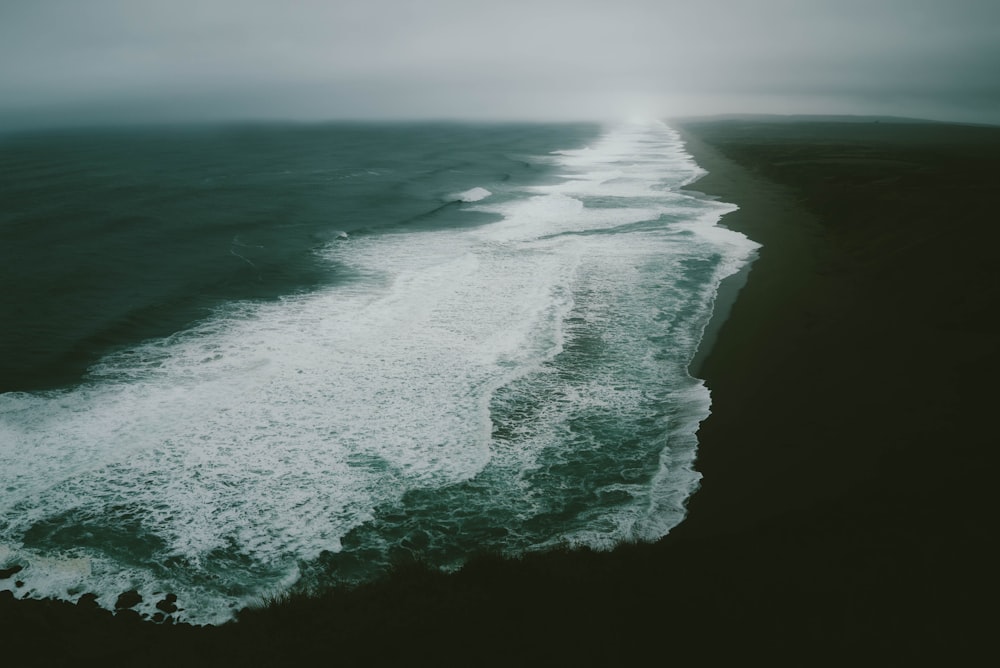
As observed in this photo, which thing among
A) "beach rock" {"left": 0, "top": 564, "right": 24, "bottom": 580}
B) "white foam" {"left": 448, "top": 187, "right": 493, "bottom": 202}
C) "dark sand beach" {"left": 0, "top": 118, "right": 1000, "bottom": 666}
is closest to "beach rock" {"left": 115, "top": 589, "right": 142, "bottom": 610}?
"dark sand beach" {"left": 0, "top": 118, "right": 1000, "bottom": 666}

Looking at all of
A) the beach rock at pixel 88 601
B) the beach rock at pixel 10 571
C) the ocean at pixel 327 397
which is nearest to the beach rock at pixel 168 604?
the ocean at pixel 327 397

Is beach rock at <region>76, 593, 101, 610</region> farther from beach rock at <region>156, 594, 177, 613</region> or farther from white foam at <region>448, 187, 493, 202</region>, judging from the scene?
white foam at <region>448, 187, 493, 202</region>

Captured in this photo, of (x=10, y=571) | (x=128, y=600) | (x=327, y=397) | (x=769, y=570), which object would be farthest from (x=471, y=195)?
(x=769, y=570)

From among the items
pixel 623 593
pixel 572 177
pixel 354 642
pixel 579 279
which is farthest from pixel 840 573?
pixel 572 177

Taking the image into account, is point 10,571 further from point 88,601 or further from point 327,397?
point 327,397

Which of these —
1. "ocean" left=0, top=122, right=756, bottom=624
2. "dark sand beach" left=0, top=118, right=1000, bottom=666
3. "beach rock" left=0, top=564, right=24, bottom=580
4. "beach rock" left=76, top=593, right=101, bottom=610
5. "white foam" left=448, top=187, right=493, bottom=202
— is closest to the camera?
"dark sand beach" left=0, top=118, right=1000, bottom=666

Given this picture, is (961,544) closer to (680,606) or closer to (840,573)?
(840,573)
